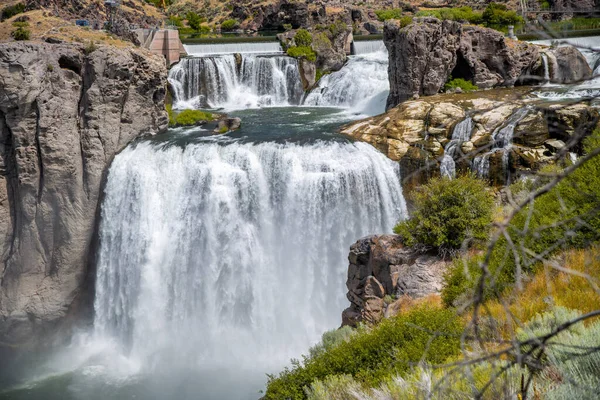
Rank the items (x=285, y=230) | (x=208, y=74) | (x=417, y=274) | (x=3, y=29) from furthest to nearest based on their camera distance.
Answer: (x=208, y=74), (x=3, y=29), (x=285, y=230), (x=417, y=274)

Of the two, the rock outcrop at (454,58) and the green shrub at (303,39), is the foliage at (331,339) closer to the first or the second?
the rock outcrop at (454,58)

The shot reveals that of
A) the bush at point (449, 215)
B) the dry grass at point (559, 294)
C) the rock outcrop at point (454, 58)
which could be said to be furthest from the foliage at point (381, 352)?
the rock outcrop at point (454, 58)

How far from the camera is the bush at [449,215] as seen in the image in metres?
10.7

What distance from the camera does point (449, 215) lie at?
432 inches

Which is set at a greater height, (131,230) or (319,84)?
(319,84)

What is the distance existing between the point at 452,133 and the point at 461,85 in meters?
7.71

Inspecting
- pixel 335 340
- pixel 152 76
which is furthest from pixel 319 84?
pixel 335 340

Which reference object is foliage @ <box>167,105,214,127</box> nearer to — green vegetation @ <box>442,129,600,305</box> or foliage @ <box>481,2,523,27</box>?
green vegetation @ <box>442,129,600,305</box>

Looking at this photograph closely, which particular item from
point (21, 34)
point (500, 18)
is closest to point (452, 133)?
point (21, 34)

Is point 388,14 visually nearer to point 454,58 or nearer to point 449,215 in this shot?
point 454,58

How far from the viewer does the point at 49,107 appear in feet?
55.1

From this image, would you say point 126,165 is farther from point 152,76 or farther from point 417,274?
point 417,274

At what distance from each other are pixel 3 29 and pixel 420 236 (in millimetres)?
21359

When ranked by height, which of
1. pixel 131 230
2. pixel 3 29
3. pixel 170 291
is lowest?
pixel 170 291
